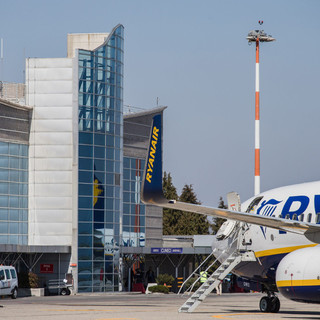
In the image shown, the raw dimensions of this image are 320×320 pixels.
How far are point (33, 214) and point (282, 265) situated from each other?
3919cm

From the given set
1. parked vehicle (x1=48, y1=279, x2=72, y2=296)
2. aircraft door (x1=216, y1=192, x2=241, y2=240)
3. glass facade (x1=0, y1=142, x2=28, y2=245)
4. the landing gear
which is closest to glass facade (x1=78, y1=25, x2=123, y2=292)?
parked vehicle (x1=48, y1=279, x2=72, y2=296)

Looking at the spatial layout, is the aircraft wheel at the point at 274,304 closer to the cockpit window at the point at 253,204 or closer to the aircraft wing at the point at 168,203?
the cockpit window at the point at 253,204

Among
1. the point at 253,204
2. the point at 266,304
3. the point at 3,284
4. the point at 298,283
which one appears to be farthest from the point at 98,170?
the point at 298,283

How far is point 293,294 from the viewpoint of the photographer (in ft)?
76.3

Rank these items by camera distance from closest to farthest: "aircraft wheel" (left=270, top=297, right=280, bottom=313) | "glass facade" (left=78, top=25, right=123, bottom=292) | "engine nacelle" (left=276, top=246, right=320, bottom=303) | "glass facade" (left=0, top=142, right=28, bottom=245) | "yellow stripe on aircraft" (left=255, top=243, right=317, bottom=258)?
1. "engine nacelle" (left=276, top=246, right=320, bottom=303)
2. "yellow stripe on aircraft" (left=255, top=243, right=317, bottom=258)
3. "aircraft wheel" (left=270, top=297, right=280, bottom=313)
4. "glass facade" (left=78, top=25, right=123, bottom=292)
5. "glass facade" (left=0, top=142, right=28, bottom=245)

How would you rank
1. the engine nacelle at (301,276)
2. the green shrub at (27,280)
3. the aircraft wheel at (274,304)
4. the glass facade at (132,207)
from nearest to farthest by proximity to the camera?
the engine nacelle at (301,276), the aircraft wheel at (274,304), the green shrub at (27,280), the glass facade at (132,207)

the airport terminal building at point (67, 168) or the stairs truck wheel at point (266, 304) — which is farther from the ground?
the airport terminal building at point (67, 168)

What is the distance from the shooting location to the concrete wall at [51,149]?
2352 inches

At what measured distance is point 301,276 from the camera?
75.1 ft

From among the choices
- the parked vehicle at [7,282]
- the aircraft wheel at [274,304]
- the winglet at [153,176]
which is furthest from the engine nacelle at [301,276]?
the parked vehicle at [7,282]

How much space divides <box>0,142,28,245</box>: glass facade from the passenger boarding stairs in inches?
1270

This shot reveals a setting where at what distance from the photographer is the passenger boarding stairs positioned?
2911 centimetres

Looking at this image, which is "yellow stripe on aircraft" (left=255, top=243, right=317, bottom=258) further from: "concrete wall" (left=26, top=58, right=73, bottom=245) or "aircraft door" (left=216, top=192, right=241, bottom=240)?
"concrete wall" (left=26, top=58, right=73, bottom=245)

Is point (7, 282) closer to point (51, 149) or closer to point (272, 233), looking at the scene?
point (51, 149)
